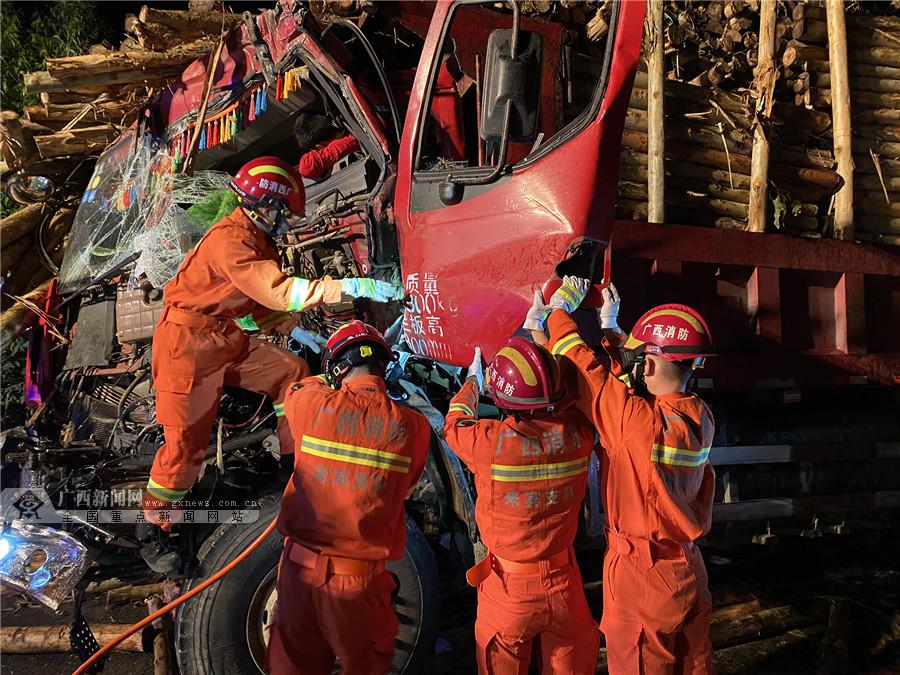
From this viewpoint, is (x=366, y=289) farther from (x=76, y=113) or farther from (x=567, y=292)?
(x=76, y=113)

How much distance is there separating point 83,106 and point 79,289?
2.18 metres

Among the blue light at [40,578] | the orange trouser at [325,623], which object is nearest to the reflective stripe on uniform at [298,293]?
the orange trouser at [325,623]

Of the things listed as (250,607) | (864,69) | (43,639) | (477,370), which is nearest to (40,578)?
(250,607)

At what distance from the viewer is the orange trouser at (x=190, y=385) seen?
3430mm

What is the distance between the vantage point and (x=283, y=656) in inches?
107

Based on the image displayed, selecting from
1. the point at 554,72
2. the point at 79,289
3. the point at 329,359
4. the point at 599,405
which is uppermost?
the point at 554,72

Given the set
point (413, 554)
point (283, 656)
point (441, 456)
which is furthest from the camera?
point (441, 456)

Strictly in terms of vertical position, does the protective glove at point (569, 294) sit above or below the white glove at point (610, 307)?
above

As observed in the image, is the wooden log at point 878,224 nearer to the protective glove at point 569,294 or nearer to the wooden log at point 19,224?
the protective glove at point 569,294

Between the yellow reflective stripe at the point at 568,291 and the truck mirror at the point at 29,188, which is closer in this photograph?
the yellow reflective stripe at the point at 568,291

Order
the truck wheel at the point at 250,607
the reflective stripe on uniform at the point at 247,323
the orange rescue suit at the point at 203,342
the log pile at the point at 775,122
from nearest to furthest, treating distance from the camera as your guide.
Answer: the truck wheel at the point at 250,607 < the orange rescue suit at the point at 203,342 < the reflective stripe on uniform at the point at 247,323 < the log pile at the point at 775,122

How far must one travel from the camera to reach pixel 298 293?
3.13 m

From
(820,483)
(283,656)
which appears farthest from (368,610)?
(820,483)

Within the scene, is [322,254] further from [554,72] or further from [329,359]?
[554,72]
